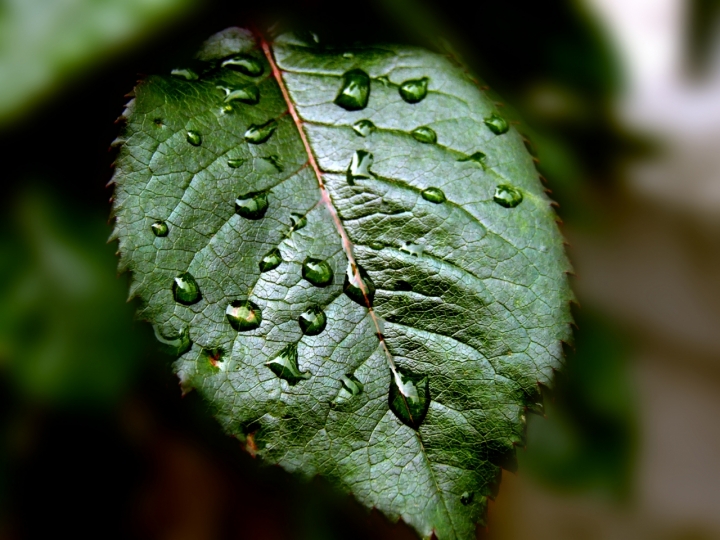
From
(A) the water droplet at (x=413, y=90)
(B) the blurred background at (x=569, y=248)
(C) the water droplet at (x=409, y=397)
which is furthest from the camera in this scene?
(B) the blurred background at (x=569, y=248)

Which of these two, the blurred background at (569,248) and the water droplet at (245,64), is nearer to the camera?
the water droplet at (245,64)

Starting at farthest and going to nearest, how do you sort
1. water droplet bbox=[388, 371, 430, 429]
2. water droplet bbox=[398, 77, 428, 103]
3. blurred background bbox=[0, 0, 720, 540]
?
blurred background bbox=[0, 0, 720, 540] → water droplet bbox=[398, 77, 428, 103] → water droplet bbox=[388, 371, 430, 429]

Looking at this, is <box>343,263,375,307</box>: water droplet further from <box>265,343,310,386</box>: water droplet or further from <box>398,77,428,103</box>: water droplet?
<box>398,77,428,103</box>: water droplet

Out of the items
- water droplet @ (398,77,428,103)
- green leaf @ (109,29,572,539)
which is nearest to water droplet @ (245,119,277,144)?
green leaf @ (109,29,572,539)

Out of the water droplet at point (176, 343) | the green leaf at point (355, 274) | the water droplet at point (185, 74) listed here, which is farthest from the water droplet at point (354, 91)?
the water droplet at point (176, 343)

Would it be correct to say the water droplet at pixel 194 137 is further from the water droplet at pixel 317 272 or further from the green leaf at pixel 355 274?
the water droplet at pixel 317 272

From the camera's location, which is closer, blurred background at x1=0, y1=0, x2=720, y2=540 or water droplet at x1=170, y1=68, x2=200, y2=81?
water droplet at x1=170, y1=68, x2=200, y2=81

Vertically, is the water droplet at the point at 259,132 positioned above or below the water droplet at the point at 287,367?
above

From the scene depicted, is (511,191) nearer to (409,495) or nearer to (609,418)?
(409,495)
